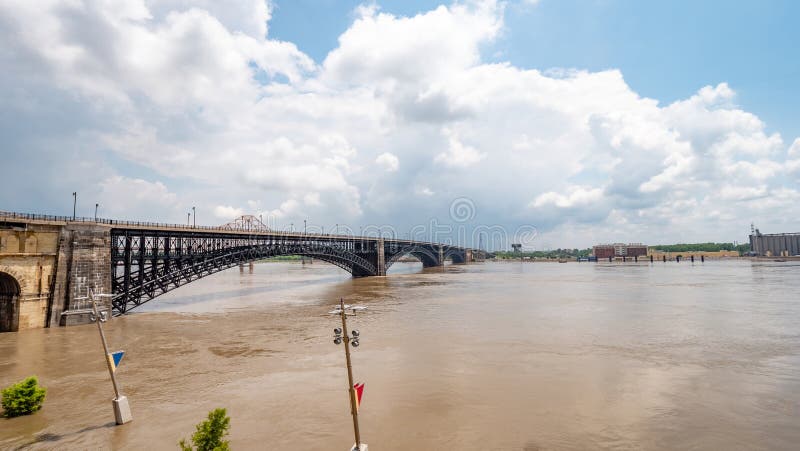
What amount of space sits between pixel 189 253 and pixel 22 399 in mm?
38796

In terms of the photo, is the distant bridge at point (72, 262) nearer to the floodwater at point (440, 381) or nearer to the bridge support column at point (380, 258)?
the floodwater at point (440, 381)

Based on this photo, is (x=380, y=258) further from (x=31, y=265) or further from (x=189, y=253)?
(x=31, y=265)

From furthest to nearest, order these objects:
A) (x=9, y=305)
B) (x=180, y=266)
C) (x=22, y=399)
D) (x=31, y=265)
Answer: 1. (x=180, y=266)
2. (x=31, y=265)
3. (x=9, y=305)
4. (x=22, y=399)

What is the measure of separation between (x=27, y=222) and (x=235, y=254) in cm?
2837

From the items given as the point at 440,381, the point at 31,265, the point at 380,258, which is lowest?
the point at 440,381

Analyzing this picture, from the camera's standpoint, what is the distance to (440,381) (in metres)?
19.5

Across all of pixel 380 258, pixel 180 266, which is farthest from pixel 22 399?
pixel 380 258

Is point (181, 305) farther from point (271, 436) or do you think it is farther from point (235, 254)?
point (271, 436)

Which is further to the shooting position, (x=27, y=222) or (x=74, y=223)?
(x=74, y=223)

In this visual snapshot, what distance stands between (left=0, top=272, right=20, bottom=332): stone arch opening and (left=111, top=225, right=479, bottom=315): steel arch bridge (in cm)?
747

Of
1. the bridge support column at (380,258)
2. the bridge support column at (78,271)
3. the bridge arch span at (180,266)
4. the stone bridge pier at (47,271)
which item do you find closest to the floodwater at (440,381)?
the bridge support column at (78,271)

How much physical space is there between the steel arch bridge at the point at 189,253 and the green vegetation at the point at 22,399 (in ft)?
47.3

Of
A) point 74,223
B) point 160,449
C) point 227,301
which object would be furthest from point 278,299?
point 160,449

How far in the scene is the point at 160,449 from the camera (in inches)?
510
